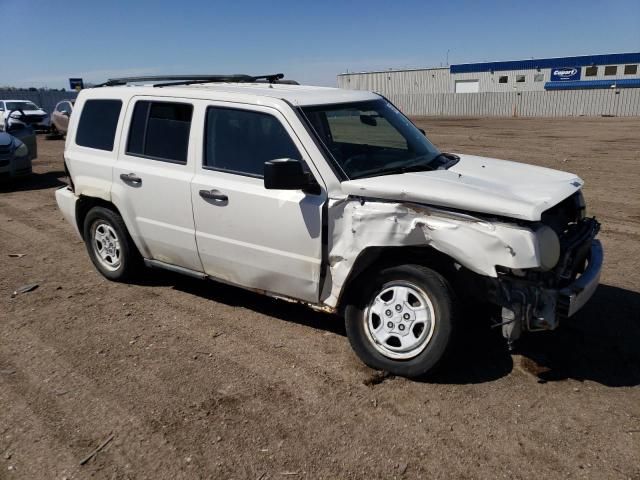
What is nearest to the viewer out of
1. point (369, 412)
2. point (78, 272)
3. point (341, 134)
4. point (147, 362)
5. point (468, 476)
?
point (468, 476)

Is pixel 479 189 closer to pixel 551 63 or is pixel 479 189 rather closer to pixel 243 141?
pixel 243 141

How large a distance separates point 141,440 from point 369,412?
1.40 meters

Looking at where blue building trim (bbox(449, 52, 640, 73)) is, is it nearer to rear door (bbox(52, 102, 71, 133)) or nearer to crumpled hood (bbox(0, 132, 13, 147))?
rear door (bbox(52, 102, 71, 133))

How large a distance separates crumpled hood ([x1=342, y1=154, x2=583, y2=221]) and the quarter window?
Result: 5845 centimetres

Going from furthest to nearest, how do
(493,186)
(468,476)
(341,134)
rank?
1. (341,134)
2. (493,186)
3. (468,476)

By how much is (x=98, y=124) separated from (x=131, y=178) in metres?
0.90

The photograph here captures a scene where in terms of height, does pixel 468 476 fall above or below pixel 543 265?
below

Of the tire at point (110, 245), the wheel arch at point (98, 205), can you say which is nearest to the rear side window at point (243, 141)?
the wheel arch at point (98, 205)

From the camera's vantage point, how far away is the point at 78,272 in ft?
21.3

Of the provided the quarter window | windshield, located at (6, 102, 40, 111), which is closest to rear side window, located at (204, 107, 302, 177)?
windshield, located at (6, 102, 40, 111)

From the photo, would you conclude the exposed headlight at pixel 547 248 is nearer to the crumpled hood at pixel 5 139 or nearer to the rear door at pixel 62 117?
the crumpled hood at pixel 5 139

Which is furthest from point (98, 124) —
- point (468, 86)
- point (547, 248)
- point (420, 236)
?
point (468, 86)

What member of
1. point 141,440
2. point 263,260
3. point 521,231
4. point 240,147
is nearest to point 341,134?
point 240,147

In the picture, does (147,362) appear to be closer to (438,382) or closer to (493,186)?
(438,382)
